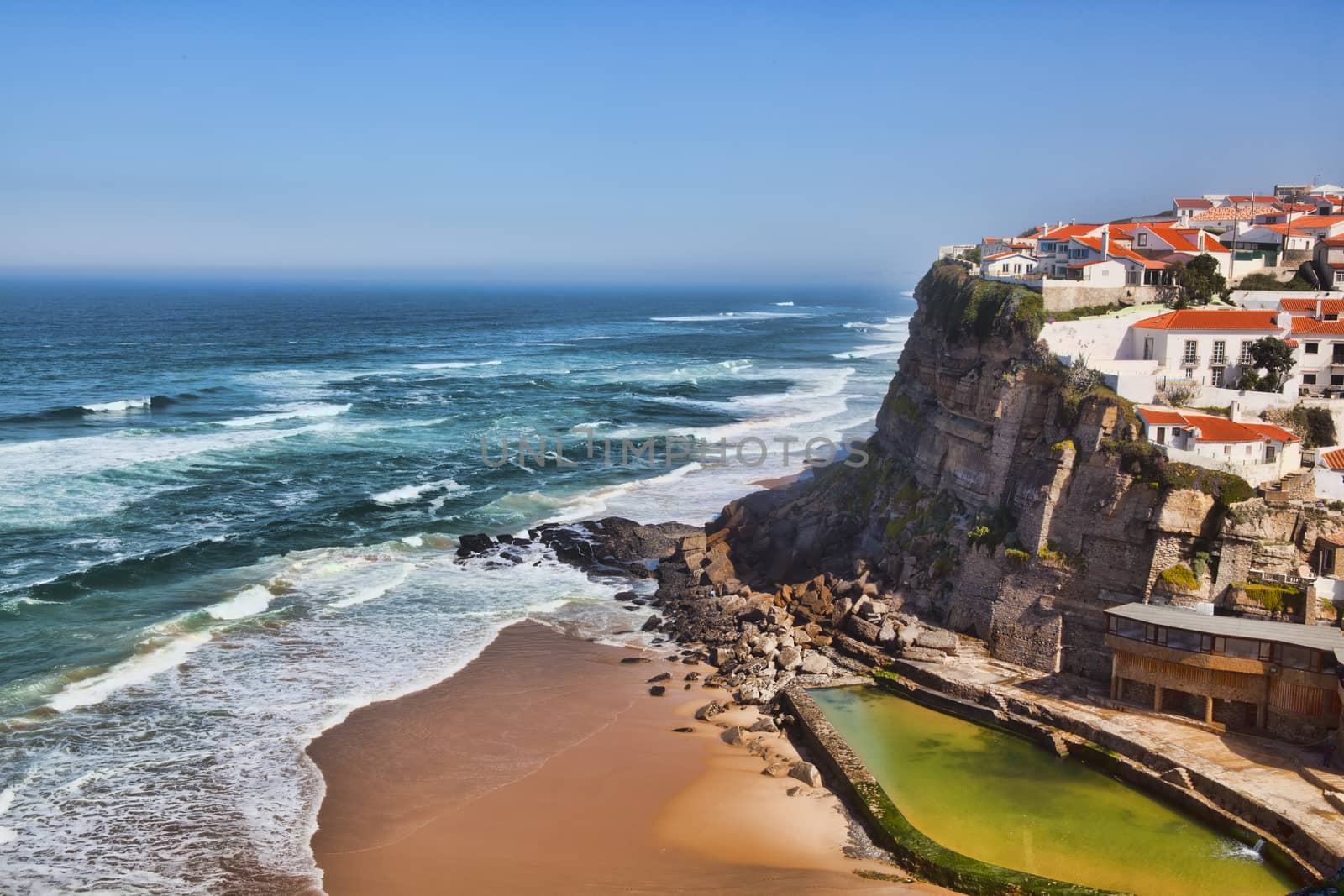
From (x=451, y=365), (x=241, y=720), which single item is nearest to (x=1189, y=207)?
(x=241, y=720)

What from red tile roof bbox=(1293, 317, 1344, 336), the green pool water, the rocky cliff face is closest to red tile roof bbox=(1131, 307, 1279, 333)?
red tile roof bbox=(1293, 317, 1344, 336)

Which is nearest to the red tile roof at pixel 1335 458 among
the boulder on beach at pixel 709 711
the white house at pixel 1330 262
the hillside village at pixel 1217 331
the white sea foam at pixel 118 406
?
the hillside village at pixel 1217 331

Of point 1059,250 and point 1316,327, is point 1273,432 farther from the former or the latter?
point 1059,250

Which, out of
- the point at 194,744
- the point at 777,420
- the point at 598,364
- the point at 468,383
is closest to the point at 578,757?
the point at 194,744

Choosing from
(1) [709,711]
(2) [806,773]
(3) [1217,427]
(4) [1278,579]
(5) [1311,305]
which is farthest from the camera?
(5) [1311,305]

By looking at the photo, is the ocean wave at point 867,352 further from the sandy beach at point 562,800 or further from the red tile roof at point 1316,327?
the sandy beach at point 562,800

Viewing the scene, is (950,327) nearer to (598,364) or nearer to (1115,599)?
(1115,599)
